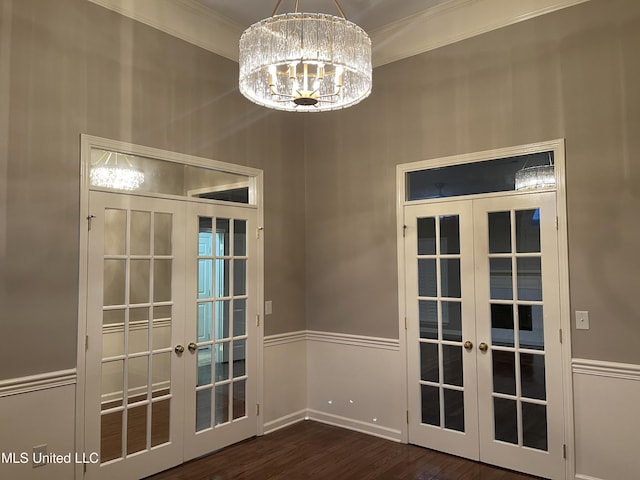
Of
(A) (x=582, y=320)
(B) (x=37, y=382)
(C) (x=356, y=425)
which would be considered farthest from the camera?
(C) (x=356, y=425)

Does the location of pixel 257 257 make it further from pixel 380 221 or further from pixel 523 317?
pixel 523 317

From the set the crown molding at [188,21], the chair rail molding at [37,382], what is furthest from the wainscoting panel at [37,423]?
the crown molding at [188,21]

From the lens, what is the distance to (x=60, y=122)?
3.04 metres

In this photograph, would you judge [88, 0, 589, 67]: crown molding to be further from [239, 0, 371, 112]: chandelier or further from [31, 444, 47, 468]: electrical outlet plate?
[31, 444, 47, 468]: electrical outlet plate

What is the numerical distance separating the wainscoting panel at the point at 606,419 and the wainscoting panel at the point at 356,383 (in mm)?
1350

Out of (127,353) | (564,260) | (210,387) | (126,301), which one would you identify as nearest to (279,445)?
(210,387)

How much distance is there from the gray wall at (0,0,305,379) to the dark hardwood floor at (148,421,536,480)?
137cm

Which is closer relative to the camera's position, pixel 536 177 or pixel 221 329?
pixel 536 177

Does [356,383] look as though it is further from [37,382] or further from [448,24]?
[448,24]

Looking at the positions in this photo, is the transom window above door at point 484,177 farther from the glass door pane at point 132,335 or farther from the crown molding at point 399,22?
the glass door pane at point 132,335

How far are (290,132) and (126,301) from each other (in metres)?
2.30

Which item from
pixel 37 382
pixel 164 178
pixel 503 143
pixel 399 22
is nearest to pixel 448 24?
pixel 399 22

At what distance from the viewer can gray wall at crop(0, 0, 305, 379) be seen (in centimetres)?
282

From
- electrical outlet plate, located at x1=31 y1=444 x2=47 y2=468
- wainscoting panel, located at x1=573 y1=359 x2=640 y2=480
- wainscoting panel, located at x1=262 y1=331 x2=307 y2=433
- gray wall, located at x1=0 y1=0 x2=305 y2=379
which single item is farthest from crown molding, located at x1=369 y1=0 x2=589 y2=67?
electrical outlet plate, located at x1=31 y1=444 x2=47 y2=468
